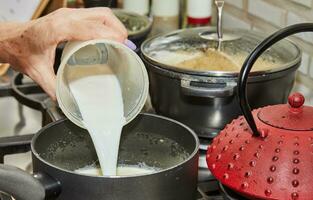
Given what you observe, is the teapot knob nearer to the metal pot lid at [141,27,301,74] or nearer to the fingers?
the metal pot lid at [141,27,301,74]

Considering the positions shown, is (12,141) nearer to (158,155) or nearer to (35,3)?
(158,155)

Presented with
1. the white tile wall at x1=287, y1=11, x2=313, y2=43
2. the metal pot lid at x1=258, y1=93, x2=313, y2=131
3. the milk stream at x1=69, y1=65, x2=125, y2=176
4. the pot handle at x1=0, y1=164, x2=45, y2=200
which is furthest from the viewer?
the white tile wall at x1=287, y1=11, x2=313, y2=43

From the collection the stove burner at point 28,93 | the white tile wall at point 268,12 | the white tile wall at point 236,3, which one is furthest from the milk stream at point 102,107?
the white tile wall at point 236,3

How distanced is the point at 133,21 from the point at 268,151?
710 millimetres

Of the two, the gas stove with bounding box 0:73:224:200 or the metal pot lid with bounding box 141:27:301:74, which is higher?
the metal pot lid with bounding box 141:27:301:74

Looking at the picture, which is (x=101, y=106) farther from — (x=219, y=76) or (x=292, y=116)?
(x=292, y=116)

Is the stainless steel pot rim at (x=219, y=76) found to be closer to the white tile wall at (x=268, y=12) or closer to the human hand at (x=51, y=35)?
the human hand at (x=51, y=35)

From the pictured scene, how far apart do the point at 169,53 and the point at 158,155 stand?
207 millimetres

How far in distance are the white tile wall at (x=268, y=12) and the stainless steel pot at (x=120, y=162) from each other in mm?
424

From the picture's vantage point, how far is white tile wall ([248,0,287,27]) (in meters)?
1.17

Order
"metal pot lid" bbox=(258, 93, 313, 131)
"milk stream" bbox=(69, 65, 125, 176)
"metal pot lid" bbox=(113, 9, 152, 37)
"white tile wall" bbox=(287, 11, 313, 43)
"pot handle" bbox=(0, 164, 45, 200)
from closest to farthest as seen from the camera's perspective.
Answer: "pot handle" bbox=(0, 164, 45, 200), "metal pot lid" bbox=(258, 93, 313, 131), "milk stream" bbox=(69, 65, 125, 176), "white tile wall" bbox=(287, 11, 313, 43), "metal pot lid" bbox=(113, 9, 152, 37)

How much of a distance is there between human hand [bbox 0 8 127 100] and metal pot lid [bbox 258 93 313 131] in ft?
0.75

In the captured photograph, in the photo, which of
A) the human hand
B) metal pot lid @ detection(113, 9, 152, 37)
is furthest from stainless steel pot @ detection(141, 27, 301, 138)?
metal pot lid @ detection(113, 9, 152, 37)

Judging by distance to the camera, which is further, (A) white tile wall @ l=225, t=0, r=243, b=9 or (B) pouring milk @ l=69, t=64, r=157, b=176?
(A) white tile wall @ l=225, t=0, r=243, b=9
